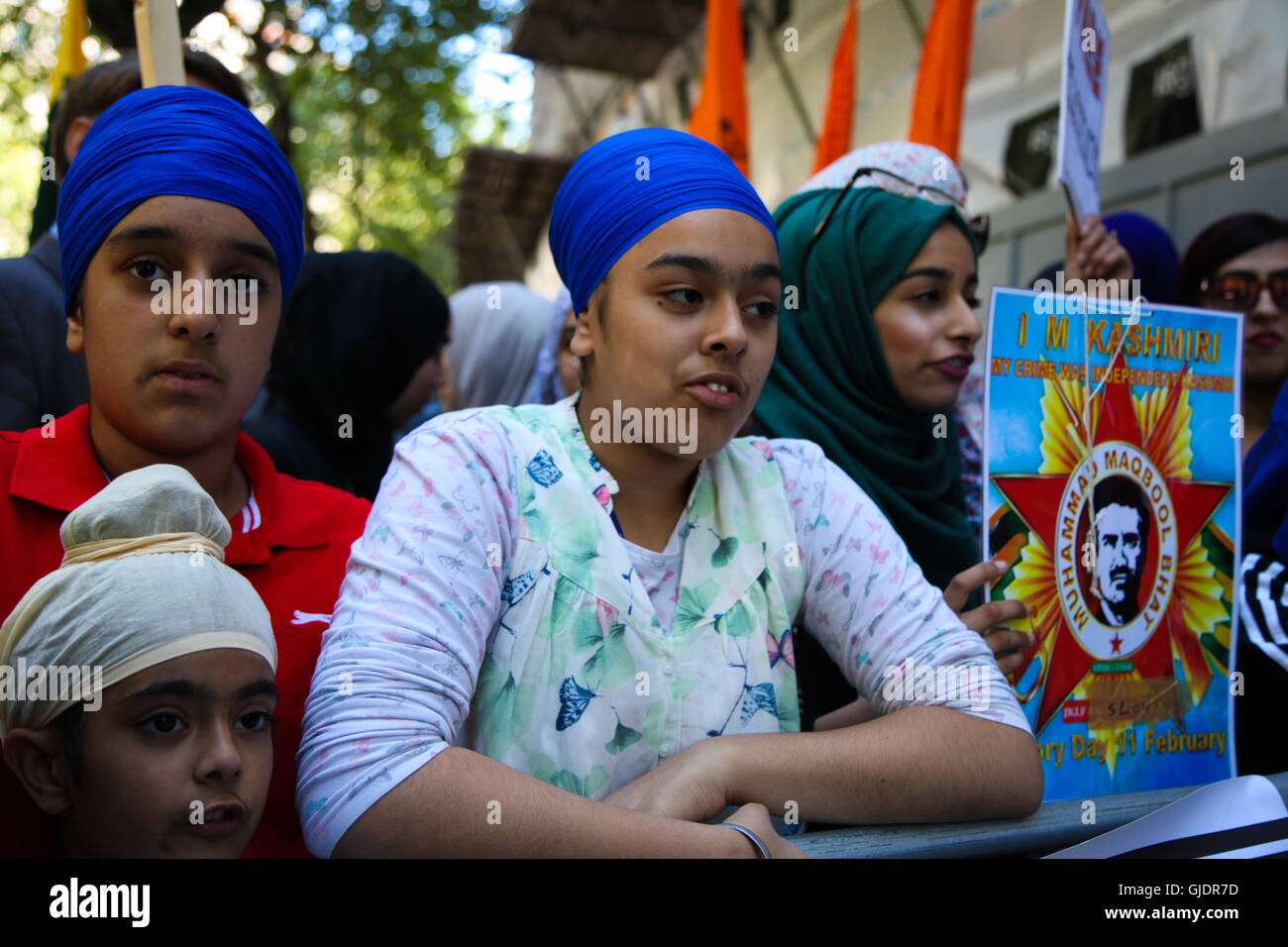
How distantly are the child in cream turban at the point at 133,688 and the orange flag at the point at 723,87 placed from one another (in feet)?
16.5

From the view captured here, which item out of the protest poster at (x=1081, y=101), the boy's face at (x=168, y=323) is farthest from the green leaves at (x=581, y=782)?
the protest poster at (x=1081, y=101)

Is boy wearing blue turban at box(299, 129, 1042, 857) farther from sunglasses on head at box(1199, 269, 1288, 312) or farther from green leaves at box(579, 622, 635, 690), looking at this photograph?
sunglasses on head at box(1199, 269, 1288, 312)

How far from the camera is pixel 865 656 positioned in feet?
5.49

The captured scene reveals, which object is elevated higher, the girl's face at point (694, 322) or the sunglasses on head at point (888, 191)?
the sunglasses on head at point (888, 191)

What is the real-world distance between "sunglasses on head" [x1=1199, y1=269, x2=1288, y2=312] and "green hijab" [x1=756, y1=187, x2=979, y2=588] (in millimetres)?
1316

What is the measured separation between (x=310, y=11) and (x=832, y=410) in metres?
7.74

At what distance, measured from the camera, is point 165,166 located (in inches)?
57.2

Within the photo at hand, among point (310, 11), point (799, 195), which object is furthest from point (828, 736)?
point (310, 11)

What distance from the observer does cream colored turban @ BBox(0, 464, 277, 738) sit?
114cm

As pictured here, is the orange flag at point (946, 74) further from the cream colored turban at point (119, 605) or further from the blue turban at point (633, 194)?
the cream colored turban at point (119, 605)

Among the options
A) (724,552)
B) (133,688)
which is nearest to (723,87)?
(724,552)

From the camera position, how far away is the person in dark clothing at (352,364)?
282 cm

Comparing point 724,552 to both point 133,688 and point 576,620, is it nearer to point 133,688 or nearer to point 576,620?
point 576,620
